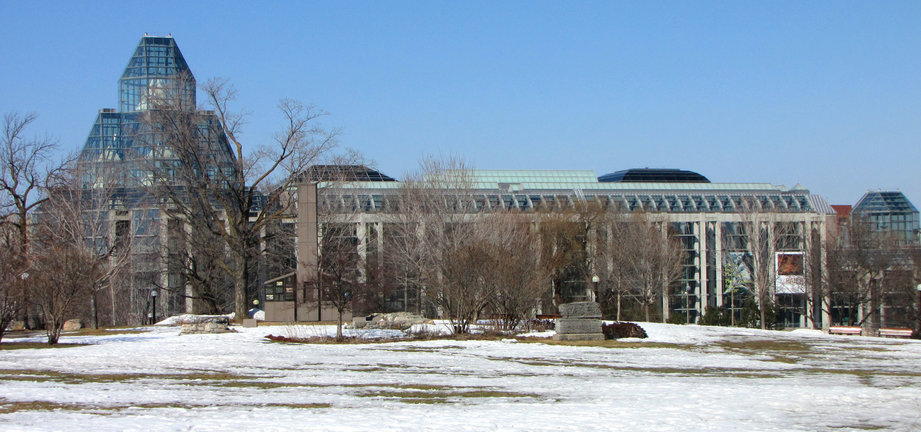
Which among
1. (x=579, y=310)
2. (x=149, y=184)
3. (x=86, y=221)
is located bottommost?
(x=579, y=310)

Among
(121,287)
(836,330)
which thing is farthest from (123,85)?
(836,330)

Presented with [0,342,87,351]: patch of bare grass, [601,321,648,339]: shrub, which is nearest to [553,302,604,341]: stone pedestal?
[601,321,648,339]: shrub

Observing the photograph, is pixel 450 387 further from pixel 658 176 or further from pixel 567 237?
pixel 658 176

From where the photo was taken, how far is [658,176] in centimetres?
8506

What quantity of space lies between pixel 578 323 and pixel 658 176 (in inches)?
2269

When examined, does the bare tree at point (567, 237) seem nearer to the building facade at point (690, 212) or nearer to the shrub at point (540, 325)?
the building facade at point (690, 212)

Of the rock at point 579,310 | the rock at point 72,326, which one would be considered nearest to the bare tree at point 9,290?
the rock at point 72,326

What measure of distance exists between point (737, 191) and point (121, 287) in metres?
55.0

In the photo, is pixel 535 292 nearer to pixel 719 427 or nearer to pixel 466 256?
Answer: pixel 466 256

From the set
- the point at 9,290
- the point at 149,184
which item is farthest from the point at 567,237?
the point at 9,290

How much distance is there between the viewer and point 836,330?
3953 centimetres

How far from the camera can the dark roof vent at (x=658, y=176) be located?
84.9 m

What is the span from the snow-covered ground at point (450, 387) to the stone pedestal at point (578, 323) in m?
2.24

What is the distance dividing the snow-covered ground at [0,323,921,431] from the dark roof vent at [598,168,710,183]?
57.7 m
